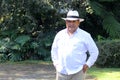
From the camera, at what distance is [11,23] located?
54.1ft

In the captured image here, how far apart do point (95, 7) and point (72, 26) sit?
10694mm

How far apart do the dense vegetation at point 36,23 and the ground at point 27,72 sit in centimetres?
152

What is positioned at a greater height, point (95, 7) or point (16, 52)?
point (95, 7)

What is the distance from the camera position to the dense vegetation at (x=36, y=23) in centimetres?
1576

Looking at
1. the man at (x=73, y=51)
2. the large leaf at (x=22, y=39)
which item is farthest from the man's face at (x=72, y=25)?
the large leaf at (x=22, y=39)

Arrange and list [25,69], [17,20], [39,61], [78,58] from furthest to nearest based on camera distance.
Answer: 1. [17,20]
2. [39,61]
3. [25,69]
4. [78,58]

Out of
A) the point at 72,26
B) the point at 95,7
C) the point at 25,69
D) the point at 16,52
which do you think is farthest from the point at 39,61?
the point at 72,26

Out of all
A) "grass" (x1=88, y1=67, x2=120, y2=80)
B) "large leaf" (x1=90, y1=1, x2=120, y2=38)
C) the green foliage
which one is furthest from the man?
"large leaf" (x1=90, y1=1, x2=120, y2=38)

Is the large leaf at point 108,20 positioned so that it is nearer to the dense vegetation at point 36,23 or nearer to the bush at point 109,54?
the dense vegetation at point 36,23

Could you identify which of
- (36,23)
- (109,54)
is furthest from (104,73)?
(36,23)

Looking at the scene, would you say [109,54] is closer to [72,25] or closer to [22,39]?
[22,39]

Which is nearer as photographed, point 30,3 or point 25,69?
point 25,69

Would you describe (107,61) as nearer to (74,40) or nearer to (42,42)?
(42,42)

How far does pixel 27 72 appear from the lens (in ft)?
41.4
